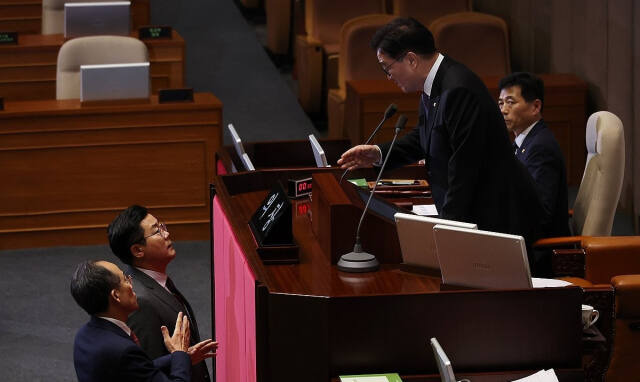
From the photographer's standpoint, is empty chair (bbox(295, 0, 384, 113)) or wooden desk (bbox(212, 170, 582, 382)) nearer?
wooden desk (bbox(212, 170, 582, 382))

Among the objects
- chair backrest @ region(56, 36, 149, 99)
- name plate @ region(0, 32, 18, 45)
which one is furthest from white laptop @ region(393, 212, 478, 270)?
name plate @ region(0, 32, 18, 45)

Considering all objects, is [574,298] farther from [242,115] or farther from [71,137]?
[242,115]

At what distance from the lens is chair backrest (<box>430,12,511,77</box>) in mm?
7102

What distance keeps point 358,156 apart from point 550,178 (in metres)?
0.80

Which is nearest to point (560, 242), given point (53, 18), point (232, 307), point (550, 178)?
point (550, 178)

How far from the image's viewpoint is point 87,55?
646 cm

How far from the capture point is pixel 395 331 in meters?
2.78

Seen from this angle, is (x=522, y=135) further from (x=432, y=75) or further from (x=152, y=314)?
(x=152, y=314)

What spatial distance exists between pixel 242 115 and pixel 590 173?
13.3ft

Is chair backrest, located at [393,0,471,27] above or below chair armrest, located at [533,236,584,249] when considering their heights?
above

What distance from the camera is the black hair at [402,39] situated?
11.3 ft

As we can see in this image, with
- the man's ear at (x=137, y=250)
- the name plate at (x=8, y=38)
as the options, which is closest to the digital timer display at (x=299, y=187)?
the man's ear at (x=137, y=250)

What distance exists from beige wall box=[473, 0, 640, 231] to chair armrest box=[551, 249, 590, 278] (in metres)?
2.35

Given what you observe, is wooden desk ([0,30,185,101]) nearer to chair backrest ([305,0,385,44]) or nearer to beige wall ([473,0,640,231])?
chair backrest ([305,0,385,44])
